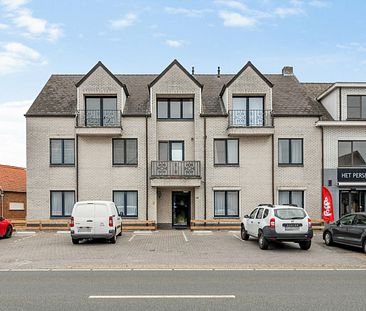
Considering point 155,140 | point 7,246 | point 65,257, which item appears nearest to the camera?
point 65,257

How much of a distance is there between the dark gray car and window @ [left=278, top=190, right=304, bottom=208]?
7167 mm

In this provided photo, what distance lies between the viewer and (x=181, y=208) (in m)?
26.4

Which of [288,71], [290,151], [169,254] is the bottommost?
[169,254]

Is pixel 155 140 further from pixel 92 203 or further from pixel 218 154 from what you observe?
pixel 92 203

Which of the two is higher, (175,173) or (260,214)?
(175,173)

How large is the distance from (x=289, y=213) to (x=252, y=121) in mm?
9921

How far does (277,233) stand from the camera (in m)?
16.3

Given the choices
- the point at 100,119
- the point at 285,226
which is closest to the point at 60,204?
the point at 100,119

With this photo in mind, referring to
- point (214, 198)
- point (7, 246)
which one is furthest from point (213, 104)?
point (7, 246)

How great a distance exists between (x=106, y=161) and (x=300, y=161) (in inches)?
443

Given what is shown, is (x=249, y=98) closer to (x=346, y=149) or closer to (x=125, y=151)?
(x=346, y=149)

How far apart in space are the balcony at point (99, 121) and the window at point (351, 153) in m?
12.8
